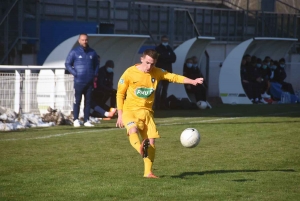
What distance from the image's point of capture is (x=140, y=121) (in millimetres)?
9617

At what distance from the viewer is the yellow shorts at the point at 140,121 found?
376 inches

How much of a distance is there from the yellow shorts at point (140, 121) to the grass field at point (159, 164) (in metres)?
0.64

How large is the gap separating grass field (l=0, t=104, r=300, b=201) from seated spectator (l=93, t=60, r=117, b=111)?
266 cm

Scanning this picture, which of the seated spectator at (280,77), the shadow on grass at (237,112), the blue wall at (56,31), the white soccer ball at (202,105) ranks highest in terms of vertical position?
the blue wall at (56,31)

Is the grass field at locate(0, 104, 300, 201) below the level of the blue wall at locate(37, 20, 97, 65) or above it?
below

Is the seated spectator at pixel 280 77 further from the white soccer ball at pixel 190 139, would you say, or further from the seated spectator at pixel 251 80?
the white soccer ball at pixel 190 139

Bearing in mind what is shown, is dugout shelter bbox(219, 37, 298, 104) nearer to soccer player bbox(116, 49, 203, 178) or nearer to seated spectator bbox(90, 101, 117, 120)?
seated spectator bbox(90, 101, 117, 120)

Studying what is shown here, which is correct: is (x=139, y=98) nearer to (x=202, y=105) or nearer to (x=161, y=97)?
(x=161, y=97)

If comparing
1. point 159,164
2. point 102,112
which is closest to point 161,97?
point 102,112

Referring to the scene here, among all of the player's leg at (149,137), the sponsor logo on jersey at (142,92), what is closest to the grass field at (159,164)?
the player's leg at (149,137)

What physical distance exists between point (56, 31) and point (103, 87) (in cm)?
A: 401

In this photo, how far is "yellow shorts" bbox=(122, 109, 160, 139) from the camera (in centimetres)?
955

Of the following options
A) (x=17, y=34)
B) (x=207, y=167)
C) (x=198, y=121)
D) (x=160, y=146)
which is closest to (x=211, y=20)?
(x=17, y=34)

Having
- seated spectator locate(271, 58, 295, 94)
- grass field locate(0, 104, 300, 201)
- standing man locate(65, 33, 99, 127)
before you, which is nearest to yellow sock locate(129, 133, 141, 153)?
grass field locate(0, 104, 300, 201)
